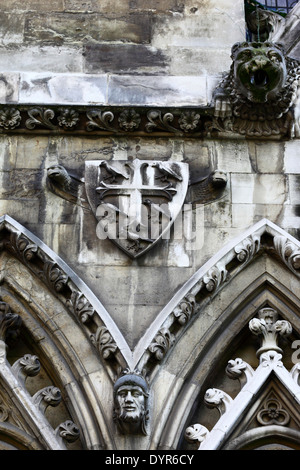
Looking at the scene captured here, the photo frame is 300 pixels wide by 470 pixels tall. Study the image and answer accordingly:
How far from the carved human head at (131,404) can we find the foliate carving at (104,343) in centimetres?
29

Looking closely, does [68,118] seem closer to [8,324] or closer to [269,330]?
[8,324]

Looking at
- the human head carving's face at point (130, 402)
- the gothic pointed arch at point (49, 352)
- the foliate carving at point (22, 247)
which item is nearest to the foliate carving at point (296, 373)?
the human head carving's face at point (130, 402)

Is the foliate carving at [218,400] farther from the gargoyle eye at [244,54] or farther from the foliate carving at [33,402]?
the gargoyle eye at [244,54]

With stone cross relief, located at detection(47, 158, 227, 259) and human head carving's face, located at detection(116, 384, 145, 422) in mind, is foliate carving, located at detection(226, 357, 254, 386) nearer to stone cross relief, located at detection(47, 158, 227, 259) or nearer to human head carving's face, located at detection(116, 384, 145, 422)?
human head carving's face, located at detection(116, 384, 145, 422)

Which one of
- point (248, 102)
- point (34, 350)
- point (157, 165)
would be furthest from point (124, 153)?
point (34, 350)

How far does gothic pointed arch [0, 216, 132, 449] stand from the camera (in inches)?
445

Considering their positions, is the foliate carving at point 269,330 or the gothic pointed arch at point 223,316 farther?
the foliate carving at point 269,330

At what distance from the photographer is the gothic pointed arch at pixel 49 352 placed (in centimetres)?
1131

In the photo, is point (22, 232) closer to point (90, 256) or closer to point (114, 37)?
point (90, 256)

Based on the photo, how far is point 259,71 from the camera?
12.9 m

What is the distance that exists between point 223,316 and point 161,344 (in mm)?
668

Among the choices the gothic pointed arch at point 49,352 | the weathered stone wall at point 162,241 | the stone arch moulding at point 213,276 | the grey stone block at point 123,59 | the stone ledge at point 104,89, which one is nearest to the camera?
the gothic pointed arch at point 49,352

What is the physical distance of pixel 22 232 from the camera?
1229cm

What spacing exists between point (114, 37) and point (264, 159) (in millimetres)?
2077
